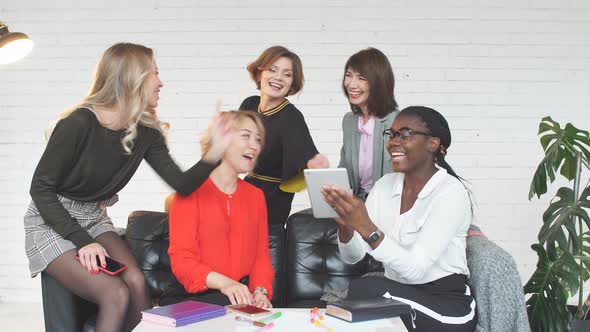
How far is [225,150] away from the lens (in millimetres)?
2918

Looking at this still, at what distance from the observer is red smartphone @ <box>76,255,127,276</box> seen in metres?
2.76

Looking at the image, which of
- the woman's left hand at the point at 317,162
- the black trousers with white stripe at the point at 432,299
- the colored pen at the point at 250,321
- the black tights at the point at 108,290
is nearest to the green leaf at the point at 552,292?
the black trousers with white stripe at the point at 432,299

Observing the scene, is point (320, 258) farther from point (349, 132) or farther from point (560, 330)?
point (560, 330)

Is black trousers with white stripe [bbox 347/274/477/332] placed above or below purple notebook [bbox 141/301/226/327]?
below

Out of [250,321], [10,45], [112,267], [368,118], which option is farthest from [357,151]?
[10,45]

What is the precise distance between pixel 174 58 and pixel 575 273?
137 inches

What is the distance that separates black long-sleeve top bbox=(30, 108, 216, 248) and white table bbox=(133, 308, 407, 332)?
742 millimetres

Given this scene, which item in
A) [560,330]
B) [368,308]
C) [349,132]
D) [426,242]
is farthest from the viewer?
[349,132]

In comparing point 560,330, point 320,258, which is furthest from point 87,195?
point 560,330

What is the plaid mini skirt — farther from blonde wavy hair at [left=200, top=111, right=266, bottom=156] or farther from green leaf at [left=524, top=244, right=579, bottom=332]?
green leaf at [left=524, top=244, right=579, bottom=332]

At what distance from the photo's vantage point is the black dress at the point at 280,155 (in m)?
3.50

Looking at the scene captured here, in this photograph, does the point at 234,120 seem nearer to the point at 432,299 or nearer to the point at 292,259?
the point at 292,259

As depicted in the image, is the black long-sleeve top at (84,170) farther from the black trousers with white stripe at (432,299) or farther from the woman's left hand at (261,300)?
the black trousers with white stripe at (432,299)

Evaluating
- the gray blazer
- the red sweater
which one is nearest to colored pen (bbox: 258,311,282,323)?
the red sweater
